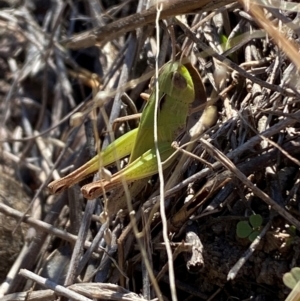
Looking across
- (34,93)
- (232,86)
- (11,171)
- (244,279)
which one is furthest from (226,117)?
(34,93)

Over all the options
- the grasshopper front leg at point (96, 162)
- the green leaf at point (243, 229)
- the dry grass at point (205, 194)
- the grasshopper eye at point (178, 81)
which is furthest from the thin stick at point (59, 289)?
the grasshopper eye at point (178, 81)

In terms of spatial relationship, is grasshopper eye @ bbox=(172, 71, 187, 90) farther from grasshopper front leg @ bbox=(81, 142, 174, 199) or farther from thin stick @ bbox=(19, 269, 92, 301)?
thin stick @ bbox=(19, 269, 92, 301)

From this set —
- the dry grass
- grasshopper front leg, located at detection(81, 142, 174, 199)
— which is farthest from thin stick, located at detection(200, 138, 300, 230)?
grasshopper front leg, located at detection(81, 142, 174, 199)

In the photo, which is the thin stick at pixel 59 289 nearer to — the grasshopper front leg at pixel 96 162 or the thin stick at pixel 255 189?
the grasshopper front leg at pixel 96 162

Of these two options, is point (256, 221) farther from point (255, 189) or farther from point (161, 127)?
point (161, 127)

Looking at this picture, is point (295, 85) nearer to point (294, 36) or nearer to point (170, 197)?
point (294, 36)

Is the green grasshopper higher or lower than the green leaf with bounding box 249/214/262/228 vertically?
higher
